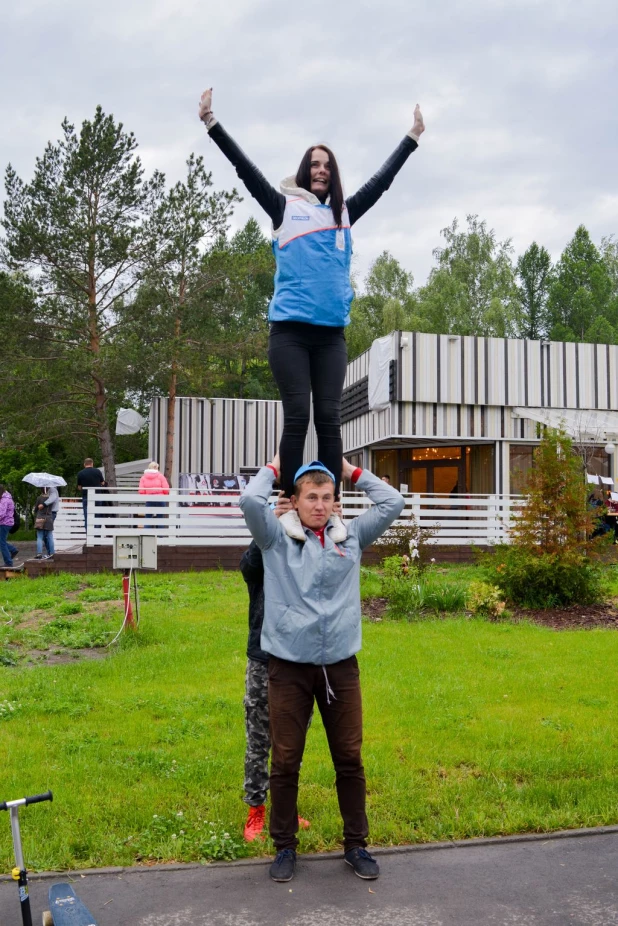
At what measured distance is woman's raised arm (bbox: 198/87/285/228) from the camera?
12.5ft

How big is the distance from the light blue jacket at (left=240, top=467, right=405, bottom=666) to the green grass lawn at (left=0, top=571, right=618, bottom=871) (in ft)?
3.35

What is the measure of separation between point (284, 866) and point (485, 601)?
23.8 ft

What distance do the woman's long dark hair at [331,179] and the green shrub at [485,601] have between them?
731 centimetres

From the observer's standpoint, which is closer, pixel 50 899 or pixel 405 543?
pixel 50 899

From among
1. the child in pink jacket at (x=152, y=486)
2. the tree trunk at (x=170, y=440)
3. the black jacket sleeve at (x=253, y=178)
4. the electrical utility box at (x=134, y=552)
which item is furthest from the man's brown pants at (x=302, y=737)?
the tree trunk at (x=170, y=440)

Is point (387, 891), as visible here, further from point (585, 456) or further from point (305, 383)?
point (585, 456)

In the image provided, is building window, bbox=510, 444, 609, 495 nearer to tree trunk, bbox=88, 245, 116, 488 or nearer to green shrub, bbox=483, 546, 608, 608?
green shrub, bbox=483, 546, 608, 608

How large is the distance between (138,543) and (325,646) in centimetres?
618

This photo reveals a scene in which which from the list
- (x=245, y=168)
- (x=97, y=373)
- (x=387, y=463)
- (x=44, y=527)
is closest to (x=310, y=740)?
(x=245, y=168)

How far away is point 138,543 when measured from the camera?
939cm

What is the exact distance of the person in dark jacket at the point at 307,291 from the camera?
382cm

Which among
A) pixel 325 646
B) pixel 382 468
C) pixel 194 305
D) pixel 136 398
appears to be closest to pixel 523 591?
pixel 325 646

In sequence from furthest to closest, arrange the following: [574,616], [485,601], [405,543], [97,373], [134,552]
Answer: [97,373] → [405,543] → [574,616] → [485,601] → [134,552]

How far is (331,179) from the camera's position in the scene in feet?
13.2
